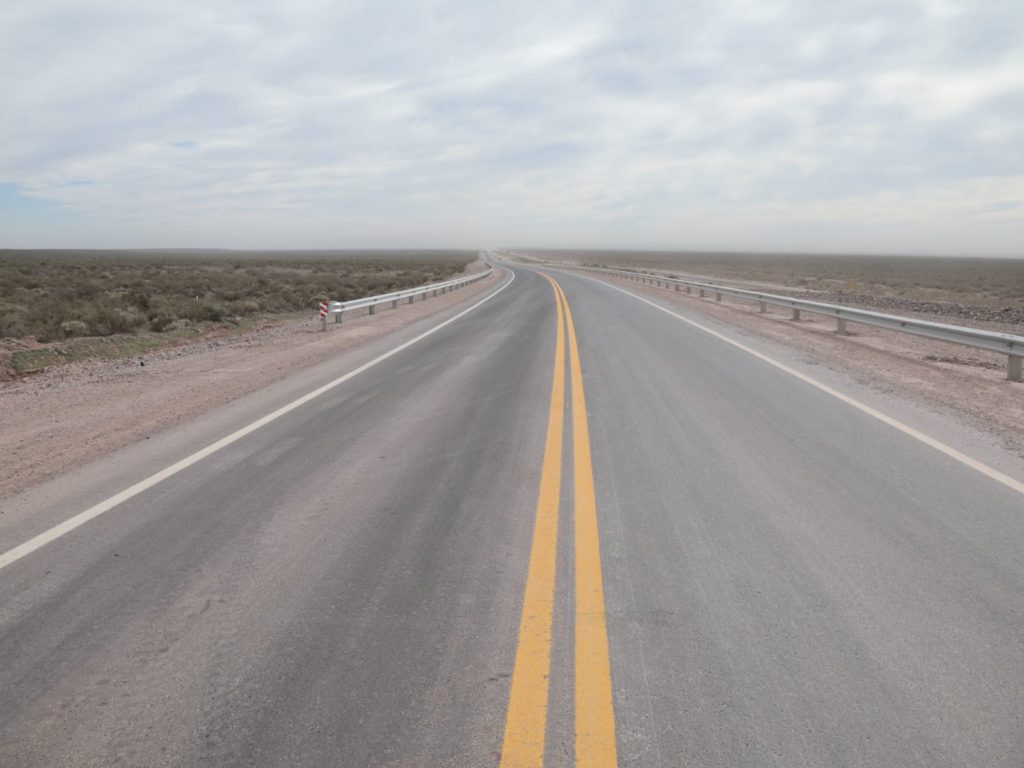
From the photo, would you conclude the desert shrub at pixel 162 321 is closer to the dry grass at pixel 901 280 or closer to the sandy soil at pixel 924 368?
the sandy soil at pixel 924 368

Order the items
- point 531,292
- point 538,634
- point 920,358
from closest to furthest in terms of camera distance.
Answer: point 538,634, point 920,358, point 531,292

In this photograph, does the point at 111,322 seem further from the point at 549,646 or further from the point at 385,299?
the point at 549,646

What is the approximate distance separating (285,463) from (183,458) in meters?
1.05

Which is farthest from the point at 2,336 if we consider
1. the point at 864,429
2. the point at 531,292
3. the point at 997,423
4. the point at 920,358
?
the point at 531,292

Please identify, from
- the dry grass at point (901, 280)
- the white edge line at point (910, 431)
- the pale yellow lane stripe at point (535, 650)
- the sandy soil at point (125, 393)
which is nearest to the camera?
→ the pale yellow lane stripe at point (535, 650)

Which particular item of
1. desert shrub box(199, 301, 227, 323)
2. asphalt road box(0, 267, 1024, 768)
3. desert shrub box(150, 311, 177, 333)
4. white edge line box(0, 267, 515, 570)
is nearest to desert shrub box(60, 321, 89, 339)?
desert shrub box(150, 311, 177, 333)

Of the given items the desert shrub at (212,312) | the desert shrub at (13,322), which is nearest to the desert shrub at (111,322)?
the desert shrub at (13,322)

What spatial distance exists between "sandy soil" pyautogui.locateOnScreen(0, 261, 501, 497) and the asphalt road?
2.97ft

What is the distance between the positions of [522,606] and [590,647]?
466 millimetres

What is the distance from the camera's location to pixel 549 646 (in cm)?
291

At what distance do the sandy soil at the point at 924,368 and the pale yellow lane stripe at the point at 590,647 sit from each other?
4450 mm

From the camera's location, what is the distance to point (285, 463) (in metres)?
5.68

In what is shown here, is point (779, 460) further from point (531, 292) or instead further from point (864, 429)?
point (531, 292)

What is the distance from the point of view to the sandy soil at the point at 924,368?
746 centimetres
